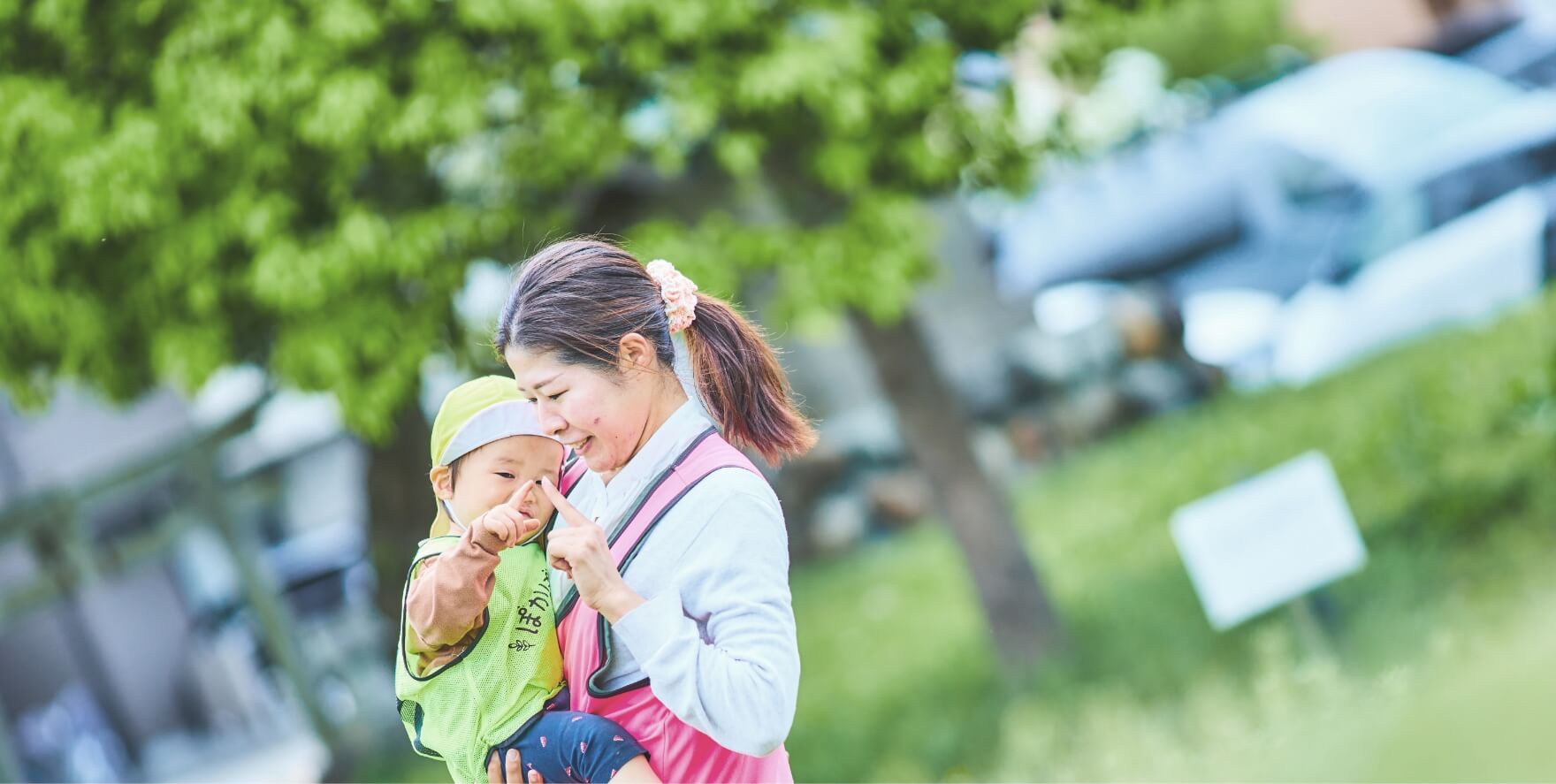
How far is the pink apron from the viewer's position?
73.1 inches

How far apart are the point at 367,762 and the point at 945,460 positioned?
4919 mm

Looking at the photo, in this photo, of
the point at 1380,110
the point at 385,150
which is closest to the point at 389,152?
the point at 385,150

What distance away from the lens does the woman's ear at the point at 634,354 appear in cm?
193

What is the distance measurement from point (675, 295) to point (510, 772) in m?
0.64

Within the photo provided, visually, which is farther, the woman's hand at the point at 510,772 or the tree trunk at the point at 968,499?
the tree trunk at the point at 968,499

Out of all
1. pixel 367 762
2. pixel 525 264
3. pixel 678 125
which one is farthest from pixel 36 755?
pixel 525 264

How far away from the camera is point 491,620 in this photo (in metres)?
1.92

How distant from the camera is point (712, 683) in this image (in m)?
1.71

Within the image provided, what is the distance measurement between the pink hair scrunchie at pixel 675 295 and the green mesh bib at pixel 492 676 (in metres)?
0.36

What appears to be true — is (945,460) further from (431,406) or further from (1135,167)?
(1135,167)

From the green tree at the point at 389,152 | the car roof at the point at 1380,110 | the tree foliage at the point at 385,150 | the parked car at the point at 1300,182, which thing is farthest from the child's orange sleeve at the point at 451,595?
the car roof at the point at 1380,110

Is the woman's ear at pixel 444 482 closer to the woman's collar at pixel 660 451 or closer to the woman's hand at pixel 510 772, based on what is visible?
the woman's collar at pixel 660 451

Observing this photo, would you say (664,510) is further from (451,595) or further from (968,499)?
(968,499)

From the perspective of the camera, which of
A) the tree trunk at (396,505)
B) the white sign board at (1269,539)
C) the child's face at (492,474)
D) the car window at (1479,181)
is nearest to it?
the child's face at (492,474)
